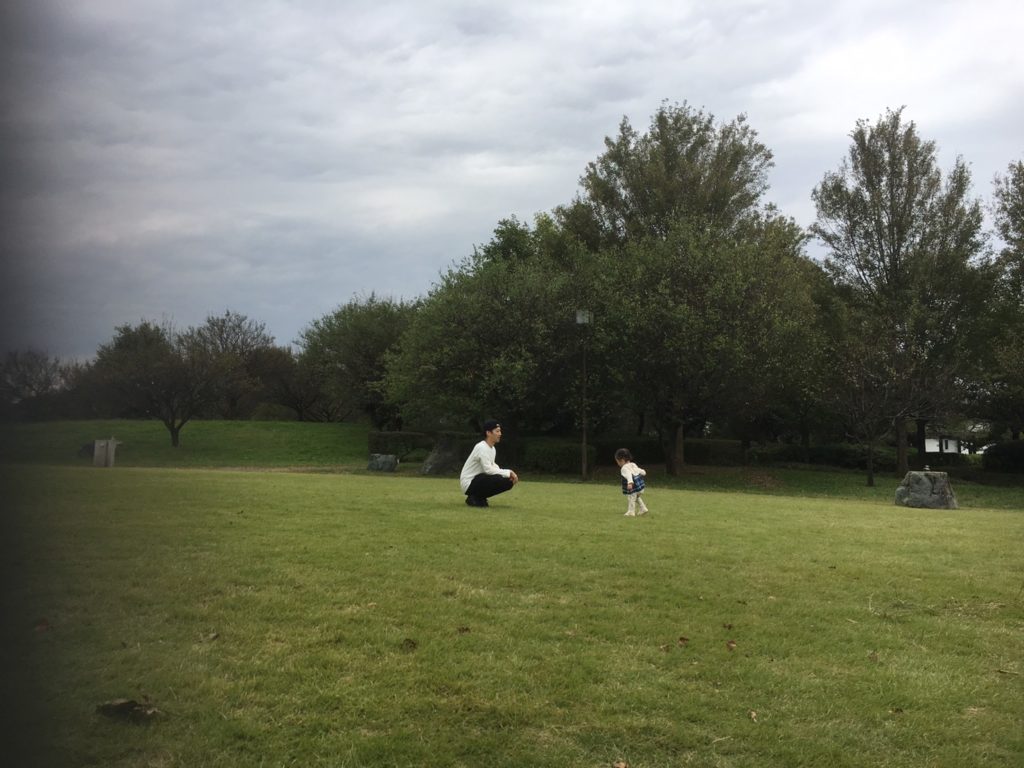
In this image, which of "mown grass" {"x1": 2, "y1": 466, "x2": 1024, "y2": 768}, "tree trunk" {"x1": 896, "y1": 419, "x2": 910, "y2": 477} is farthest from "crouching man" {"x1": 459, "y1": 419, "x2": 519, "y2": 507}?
"tree trunk" {"x1": 896, "y1": 419, "x2": 910, "y2": 477}

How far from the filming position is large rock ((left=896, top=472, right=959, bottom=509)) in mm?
19828

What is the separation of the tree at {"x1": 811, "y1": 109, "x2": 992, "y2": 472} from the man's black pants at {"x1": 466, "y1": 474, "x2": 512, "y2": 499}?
28838 mm

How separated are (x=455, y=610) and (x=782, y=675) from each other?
96.5 inches

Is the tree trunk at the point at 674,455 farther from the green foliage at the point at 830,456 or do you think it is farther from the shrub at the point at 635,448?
the green foliage at the point at 830,456

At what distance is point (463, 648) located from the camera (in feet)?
17.0

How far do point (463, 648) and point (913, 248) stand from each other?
40225 mm

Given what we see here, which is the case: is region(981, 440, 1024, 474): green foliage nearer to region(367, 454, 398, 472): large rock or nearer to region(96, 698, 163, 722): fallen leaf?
region(367, 454, 398, 472): large rock

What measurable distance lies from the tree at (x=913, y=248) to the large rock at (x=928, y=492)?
17.8 m

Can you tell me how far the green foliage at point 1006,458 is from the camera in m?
42.9

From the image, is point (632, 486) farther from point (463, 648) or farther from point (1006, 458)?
point (1006, 458)

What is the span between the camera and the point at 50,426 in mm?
1406

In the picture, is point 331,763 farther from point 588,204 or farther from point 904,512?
point 588,204

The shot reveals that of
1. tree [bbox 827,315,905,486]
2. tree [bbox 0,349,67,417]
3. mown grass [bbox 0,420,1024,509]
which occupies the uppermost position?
tree [bbox 827,315,905,486]

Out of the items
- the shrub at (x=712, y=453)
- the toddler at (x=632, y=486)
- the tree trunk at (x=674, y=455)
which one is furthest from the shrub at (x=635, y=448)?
the toddler at (x=632, y=486)
